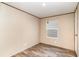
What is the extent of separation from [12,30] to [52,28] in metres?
2.81

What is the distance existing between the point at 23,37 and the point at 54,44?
2.19m

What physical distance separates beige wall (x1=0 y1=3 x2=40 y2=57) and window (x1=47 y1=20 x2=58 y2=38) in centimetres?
175

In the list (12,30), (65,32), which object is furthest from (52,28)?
(12,30)

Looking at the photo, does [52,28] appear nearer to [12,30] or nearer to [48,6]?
[48,6]

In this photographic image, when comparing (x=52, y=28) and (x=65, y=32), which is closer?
(x=65, y=32)

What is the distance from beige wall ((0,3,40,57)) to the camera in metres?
2.65

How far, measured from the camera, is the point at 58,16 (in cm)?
461

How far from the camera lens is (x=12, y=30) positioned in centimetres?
305

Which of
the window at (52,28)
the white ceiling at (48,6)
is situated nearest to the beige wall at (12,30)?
the white ceiling at (48,6)

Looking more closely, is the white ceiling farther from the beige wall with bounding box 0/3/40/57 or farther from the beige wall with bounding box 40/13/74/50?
the beige wall with bounding box 40/13/74/50

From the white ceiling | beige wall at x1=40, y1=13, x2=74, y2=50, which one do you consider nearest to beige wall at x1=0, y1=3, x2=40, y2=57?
the white ceiling

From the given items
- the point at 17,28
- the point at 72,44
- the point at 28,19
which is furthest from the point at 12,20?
the point at 72,44

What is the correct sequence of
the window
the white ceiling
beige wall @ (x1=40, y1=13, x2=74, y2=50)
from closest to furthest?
the white ceiling < beige wall @ (x1=40, y1=13, x2=74, y2=50) < the window

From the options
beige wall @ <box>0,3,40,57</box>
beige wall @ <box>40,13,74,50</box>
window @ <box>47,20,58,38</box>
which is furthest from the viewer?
window @ <box>47,20,58,38</box>
